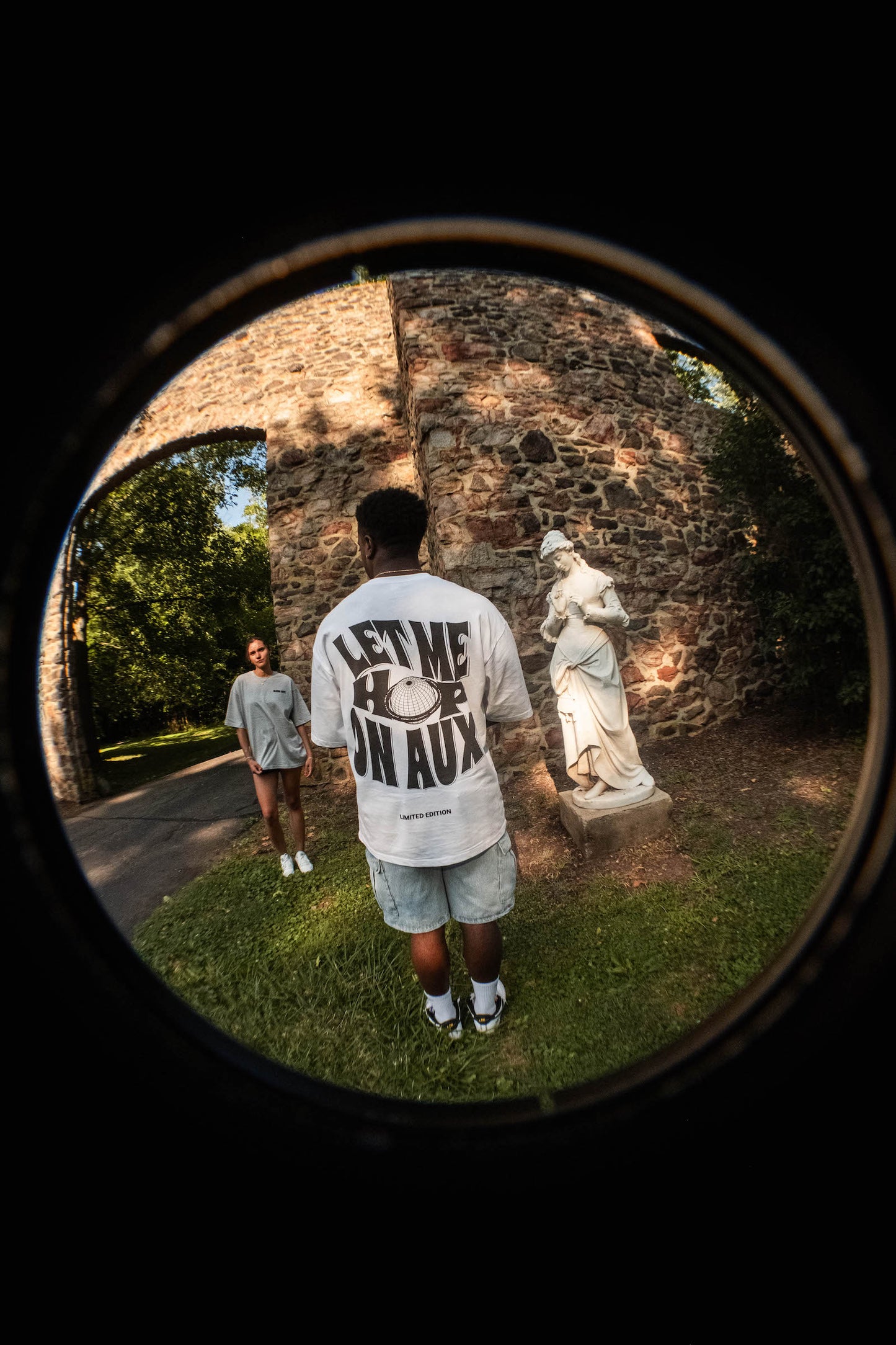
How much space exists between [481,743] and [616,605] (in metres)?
2.09

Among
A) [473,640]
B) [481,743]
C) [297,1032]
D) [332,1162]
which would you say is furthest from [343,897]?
[332,1162]

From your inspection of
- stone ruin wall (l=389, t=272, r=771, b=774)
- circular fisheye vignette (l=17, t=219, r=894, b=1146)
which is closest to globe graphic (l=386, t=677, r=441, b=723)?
circular fisheye vignette (l=17, t=219, r=894, b=1146)

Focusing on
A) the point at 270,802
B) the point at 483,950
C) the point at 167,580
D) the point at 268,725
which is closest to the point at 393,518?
the point at 483,950

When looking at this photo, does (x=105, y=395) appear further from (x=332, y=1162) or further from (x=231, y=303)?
(x=332, y=1162)

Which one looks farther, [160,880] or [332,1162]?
[160,880]

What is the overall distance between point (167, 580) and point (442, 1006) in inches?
316

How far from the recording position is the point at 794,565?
461 centimetres

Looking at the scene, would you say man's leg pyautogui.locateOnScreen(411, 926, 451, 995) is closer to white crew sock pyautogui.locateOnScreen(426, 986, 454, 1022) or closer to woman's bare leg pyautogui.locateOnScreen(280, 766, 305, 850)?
Result: white crew sock pyautogui.locateOnScreen(426, 986, 454, 1022)

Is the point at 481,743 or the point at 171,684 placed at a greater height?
the point at 171,684

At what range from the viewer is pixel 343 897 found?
3.24m

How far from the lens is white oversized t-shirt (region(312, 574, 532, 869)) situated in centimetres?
156

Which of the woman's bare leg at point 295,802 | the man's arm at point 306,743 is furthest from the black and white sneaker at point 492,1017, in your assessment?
the woman's bare leg at point 295,802

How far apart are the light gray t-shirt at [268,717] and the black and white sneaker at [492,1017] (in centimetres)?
210

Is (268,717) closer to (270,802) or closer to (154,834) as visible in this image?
(270,802)
